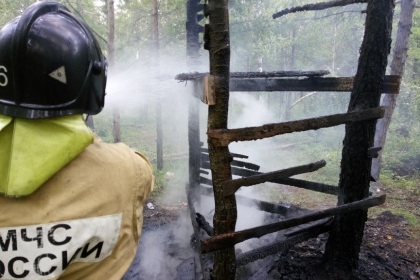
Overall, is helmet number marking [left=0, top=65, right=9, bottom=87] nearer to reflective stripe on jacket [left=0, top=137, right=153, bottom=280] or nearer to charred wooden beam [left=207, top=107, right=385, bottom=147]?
reflective stripe on jacket [left=0, top=137, right=153, bottom=280]

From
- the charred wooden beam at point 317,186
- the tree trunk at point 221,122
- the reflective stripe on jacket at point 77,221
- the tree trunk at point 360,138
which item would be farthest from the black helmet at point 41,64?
the charred wooden beam at point 317,186

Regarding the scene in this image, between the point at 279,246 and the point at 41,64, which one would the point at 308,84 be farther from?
the point at 41,64

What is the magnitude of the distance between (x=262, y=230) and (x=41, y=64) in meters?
2.71

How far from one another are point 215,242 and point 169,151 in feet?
46.0

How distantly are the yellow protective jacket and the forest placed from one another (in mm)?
3174

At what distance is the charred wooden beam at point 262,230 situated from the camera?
9.78 feet

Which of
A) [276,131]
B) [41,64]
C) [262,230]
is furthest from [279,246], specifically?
[41,64]

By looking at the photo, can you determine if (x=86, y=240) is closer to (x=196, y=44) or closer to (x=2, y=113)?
(x=2, y=113)

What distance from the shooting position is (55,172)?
1354 millimetres

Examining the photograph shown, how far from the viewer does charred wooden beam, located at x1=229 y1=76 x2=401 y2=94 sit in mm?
4008

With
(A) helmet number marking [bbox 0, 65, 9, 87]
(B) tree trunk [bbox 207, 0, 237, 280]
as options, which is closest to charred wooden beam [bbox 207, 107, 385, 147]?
(B) tree trunk [bbox 207, 0, 237, 280]

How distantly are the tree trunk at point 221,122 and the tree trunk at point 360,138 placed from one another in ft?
6.41

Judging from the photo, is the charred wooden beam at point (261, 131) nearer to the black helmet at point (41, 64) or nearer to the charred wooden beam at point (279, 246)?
the black helmet at point (41, 64)

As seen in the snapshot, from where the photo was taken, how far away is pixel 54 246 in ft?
4.42
